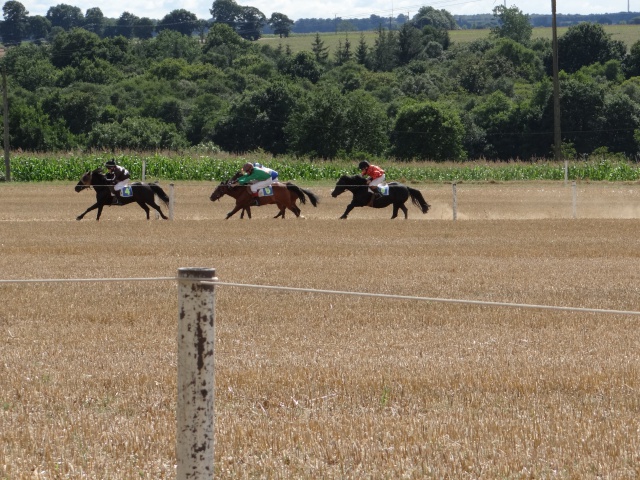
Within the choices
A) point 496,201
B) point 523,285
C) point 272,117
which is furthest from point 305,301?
point 272,117

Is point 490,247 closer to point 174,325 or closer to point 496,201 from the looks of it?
point 174,325

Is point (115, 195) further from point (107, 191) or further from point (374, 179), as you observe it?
point (374, 179)

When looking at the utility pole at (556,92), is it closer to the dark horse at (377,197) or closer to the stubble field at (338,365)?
the dark horse at (377,197)

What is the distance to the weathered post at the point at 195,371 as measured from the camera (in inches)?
183

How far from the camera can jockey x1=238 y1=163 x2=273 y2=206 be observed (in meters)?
30.5

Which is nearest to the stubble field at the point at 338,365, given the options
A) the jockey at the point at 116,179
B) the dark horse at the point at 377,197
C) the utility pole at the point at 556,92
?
the jockey at the point at 116,179

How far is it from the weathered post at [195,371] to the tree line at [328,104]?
66361 mm

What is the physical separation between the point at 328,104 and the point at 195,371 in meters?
77.5

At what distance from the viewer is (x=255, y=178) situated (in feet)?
100

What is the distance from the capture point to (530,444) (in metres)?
6.50

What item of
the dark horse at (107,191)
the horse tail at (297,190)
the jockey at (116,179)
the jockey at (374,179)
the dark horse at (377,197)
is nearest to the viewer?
the jockey at (116,179)

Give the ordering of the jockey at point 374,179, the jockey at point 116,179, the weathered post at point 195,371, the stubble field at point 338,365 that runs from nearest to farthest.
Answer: the weathered post at point 195,371 < the stubble field at point 338,365 < the jockey at point 116,179 < the jockey at point 374,179

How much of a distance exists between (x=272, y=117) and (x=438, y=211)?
2173 inches

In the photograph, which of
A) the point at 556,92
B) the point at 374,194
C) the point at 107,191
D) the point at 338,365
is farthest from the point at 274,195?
the point at 556,92
